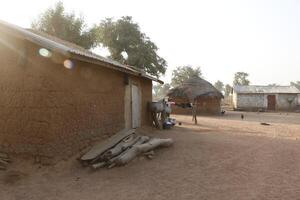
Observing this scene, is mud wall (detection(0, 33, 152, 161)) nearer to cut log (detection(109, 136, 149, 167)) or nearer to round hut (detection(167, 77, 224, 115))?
cut log (detection(109, 136, 149, 167))

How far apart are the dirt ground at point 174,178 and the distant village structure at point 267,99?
107ft

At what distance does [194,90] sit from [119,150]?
71.5 ft

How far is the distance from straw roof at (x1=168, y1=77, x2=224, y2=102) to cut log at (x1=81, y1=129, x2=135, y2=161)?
19.1 m

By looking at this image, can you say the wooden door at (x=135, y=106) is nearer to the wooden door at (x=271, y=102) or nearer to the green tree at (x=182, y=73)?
the wooden door at (x=271, y=102)

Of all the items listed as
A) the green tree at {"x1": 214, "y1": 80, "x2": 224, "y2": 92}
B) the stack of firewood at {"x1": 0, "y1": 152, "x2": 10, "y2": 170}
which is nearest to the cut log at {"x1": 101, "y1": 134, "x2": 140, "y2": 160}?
the stack of firewood at {"x1": 0, "y1": 152, "x2": 10, "y2": 170}

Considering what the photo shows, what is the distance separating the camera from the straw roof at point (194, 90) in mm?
29766

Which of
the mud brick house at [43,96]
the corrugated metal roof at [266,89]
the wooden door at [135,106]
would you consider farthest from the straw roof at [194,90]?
the mud brick house at [43,96]

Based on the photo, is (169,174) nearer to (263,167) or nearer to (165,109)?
(263,167)

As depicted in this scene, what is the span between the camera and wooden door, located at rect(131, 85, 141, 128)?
13.5 m

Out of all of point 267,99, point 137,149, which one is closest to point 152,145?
point 137,149

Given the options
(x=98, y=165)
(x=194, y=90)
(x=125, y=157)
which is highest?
(x=194, y=90)

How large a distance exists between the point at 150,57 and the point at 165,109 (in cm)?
2318

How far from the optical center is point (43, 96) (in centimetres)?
826

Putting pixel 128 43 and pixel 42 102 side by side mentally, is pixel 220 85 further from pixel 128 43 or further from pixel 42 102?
pixel 42 102
